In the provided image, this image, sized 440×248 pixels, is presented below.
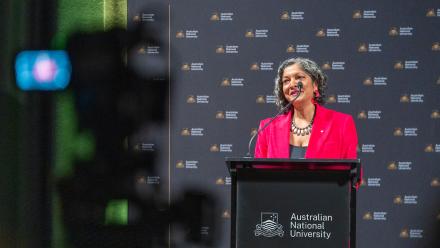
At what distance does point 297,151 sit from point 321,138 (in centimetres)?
17

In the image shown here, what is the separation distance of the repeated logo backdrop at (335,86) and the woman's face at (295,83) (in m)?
1.69

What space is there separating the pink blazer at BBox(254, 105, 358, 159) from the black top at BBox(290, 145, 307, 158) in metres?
0.04

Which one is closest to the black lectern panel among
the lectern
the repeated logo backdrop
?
the lectern

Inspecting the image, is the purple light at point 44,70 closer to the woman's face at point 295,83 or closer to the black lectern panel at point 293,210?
the woman's face at point 295,83

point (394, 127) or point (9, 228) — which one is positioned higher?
point (394, 127)

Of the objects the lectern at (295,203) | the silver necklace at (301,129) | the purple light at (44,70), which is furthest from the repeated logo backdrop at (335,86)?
the lectern at (295,203)

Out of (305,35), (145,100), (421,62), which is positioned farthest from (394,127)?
(145,100)

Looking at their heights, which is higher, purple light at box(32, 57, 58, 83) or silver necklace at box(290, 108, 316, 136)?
purple light at box(32, 57, 58, 83)

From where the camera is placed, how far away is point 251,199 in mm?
2525

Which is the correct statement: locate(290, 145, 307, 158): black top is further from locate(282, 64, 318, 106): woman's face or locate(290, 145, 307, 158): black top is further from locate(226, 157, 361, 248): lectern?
locate(226, 157, 361, 248): lectern

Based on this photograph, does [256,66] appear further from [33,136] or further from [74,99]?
[33,136]

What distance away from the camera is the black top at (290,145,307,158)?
3.53 metres

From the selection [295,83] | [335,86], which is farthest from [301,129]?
[335,86]

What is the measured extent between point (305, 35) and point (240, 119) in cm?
97
